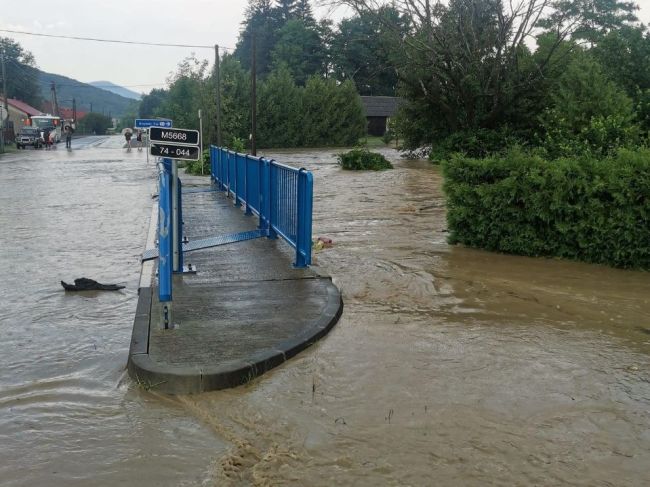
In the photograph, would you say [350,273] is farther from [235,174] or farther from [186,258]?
[235,174]

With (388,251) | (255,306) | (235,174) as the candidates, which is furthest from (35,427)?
(235,174)

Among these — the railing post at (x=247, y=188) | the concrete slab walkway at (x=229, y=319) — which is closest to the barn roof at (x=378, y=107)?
the railing post at (x=247, y=188)

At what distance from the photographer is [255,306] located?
620cm

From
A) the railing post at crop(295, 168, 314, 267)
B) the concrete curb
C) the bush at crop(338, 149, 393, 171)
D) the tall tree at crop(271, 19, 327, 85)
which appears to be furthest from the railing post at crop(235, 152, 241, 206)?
the tall tree at crop(271, 19, 327, 85)

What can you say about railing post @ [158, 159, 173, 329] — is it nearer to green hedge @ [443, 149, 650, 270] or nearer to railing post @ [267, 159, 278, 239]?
railing post @ [267, 159, 278, 239]

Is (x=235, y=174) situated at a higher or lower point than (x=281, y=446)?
higher

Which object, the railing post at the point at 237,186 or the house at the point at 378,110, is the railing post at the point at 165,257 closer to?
the railing post at the point at 237,186

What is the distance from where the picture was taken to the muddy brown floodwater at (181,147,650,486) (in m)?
3.57

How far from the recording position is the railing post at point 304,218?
737 cm

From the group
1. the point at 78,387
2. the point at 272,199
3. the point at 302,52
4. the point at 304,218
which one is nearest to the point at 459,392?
the point at 78,387

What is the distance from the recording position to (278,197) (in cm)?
903

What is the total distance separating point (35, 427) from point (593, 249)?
21.6ft

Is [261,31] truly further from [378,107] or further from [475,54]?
[475,54]

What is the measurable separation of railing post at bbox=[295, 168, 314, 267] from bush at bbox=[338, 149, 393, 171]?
63.4 feet
